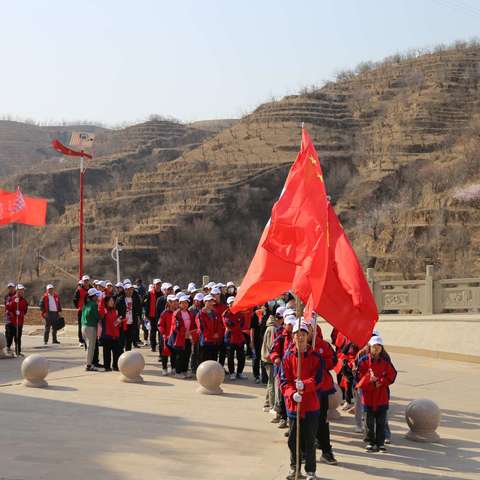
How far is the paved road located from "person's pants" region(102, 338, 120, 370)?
30.5 inches

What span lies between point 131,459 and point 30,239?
203 feet

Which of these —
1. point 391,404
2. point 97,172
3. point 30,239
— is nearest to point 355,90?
point 97,172

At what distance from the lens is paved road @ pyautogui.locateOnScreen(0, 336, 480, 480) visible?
421 inches

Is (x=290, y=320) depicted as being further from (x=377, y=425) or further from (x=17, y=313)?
(x=17, y=313)

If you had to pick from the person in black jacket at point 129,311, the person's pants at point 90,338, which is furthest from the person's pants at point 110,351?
the person in black jacket at point 129,311

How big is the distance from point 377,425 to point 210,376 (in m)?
4.57

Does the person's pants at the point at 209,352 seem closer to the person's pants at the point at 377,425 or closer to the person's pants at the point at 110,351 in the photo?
the person's pants at the point at 110,351

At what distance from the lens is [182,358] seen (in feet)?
59.9

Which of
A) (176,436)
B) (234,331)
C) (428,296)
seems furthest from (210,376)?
(428,296)

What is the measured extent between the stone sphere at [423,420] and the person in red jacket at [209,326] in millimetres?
5414

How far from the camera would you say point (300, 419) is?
10.1m

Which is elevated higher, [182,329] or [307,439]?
[182,329]

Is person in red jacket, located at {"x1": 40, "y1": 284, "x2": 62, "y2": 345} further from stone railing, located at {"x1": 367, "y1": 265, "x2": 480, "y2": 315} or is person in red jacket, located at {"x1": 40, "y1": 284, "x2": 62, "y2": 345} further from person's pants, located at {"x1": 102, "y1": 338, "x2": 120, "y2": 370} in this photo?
stone railing, located at {"x1": 367, "y1": 265, "x2": 480, "y2": 315}

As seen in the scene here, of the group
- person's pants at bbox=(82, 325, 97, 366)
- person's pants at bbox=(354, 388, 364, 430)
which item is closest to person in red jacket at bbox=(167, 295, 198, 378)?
person's pants at bbox=(82, 325, 97, 366)
